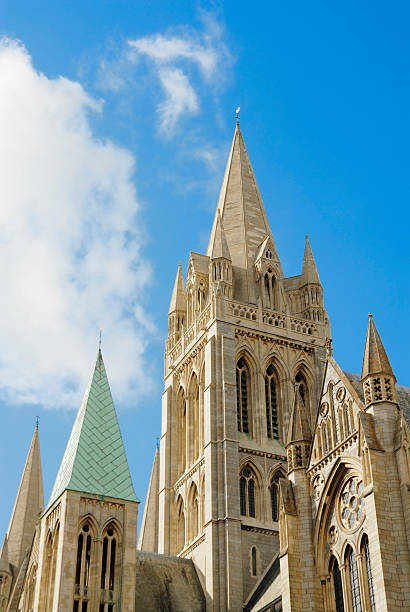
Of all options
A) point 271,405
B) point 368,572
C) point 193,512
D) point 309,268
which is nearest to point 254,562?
point 193,512

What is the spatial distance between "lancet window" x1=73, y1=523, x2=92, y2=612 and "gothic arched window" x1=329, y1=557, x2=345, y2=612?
10.5 m

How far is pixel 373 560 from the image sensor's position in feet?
102

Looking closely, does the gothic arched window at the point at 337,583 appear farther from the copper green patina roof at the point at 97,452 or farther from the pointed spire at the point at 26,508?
the pointed spire at the point at 26,508

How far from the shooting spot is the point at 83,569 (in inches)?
1575

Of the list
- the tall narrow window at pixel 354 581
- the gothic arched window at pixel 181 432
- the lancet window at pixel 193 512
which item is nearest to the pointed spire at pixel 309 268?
the gothic arched window at pixel 181 432

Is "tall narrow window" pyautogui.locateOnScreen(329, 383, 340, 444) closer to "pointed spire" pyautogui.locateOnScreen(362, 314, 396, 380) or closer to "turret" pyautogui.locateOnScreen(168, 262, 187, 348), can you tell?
"pointed spire" pyautogui.locateOnScreen(362, 314, 396, 380)

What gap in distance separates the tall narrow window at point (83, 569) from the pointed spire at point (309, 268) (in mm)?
24231

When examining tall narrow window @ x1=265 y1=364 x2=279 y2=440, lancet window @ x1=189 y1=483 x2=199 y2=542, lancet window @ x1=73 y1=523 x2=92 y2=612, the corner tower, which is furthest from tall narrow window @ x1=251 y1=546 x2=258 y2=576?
lancet window @ x1=73 y1=523 x2=92 y2=612

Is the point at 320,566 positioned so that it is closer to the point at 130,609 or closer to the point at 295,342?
the point at 130,609

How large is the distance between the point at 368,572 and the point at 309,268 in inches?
1169

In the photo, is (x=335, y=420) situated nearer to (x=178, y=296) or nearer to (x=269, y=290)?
(x=269, y=290)

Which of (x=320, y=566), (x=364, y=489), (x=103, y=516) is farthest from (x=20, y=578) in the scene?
(x=364, y=489)

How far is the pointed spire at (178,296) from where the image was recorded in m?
61.2

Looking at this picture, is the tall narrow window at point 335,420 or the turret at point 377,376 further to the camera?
the tall narrow window at point 335,420
